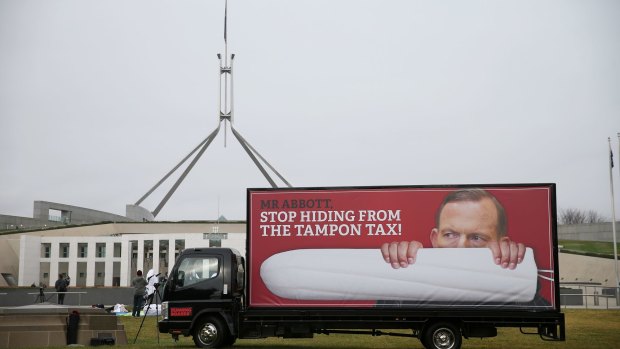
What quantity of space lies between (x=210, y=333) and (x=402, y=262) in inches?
178

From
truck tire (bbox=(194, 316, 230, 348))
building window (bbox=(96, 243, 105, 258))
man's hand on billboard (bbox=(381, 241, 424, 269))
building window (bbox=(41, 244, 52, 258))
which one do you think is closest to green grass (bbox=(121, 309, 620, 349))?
truck tire (bbox=(194, 316, 230, 348))

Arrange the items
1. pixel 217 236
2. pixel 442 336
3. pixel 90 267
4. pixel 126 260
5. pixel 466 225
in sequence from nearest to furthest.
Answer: pixel 466 225, pixel 442 336, pixel 217 236, pixel 126 260, pixel 90 267

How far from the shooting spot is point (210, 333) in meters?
16.7

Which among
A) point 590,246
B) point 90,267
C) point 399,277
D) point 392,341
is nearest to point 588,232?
point 590,246

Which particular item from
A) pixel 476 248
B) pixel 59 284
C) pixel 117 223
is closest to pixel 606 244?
pixel 117 223

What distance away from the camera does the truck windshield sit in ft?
54.9

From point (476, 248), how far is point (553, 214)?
1701mm

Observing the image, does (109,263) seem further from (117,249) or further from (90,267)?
(117,249)

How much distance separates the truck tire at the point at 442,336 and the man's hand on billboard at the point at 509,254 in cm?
170

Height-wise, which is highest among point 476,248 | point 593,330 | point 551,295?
point 476,248

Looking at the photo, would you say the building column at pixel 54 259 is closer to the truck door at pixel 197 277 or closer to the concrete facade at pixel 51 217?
the concrete facade at pixel 51 217

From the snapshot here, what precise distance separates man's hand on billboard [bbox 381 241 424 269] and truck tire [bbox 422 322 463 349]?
146 centimetres

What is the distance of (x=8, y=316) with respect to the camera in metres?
17.8

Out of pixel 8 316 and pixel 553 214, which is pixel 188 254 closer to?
pixel 8 316
